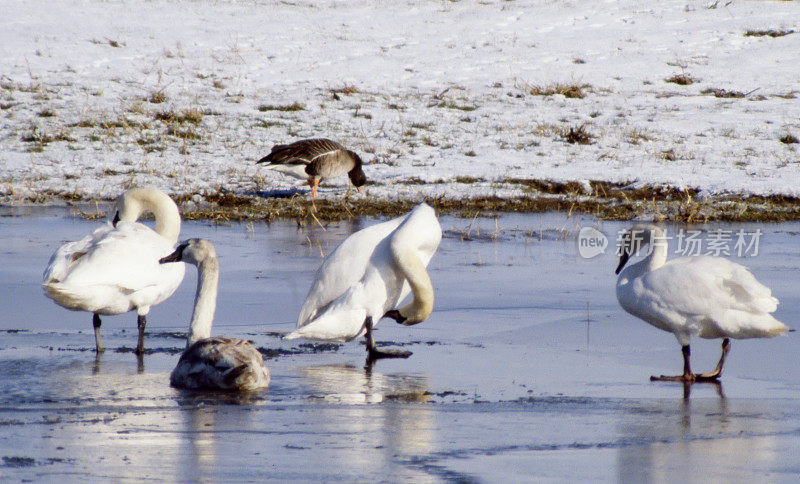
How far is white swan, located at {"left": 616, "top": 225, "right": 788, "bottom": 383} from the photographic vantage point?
6.35 m

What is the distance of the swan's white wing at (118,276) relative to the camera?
6.73 m

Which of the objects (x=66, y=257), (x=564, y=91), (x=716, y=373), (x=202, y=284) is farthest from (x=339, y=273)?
(x=564, y=91)

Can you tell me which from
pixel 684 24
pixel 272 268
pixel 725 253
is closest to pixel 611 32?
pixel 684 24

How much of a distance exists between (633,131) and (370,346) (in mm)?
13865

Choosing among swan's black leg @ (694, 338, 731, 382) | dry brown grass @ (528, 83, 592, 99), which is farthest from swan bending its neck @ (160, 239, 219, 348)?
dry brown grass @ (528, 83, 592, 99)

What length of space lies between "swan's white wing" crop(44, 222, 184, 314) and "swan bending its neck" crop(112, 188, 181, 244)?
0.64m

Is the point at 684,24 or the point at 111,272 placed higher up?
the point at 684,24

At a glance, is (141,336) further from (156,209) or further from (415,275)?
(415,275)

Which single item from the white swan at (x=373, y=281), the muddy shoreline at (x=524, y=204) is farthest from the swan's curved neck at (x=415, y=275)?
the muddy shoreline at (x=524, y=204)

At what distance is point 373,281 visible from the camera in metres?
7.19

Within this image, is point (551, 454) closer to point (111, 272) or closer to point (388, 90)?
point (111, 272)

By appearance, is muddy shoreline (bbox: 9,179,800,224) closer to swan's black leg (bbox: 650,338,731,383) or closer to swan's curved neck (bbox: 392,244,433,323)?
swan's curved neck (bbox: 392,244,433,323)

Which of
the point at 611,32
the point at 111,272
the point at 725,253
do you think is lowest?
the point at 725,253

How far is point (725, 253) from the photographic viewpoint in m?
11.2
